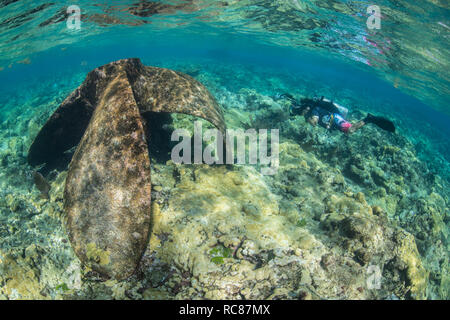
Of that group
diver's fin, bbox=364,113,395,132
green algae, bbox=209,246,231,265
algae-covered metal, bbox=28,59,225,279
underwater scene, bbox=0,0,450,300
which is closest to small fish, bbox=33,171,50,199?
underwater scene, bbox=0,0,450,300

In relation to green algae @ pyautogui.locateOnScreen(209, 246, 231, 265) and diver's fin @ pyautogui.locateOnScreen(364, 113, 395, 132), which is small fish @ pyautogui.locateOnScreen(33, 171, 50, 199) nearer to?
green algae @ pyautogui.locateOnScreen(209, 246, 231, 265)

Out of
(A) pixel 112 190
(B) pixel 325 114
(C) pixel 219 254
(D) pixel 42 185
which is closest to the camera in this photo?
(A) pixel 112 190

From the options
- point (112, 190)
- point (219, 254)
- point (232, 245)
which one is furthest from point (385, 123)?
point (112, 190)

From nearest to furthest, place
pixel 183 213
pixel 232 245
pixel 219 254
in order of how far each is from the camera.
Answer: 1. pixel 219 254
2. pixel 232 245
3. pixel 183 213

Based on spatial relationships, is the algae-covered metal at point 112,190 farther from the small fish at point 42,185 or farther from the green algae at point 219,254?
the small fish at point 42,185

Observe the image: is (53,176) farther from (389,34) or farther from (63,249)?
(389,34)

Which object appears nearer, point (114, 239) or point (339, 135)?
point (114, 239)

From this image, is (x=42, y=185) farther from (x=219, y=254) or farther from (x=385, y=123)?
(x=385, y=123)

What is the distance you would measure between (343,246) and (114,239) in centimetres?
352

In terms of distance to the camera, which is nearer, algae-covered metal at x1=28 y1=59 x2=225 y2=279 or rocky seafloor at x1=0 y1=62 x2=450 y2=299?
algae-covered metal at x1=28 y1=59 x2=225 y2=279

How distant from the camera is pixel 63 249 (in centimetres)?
320

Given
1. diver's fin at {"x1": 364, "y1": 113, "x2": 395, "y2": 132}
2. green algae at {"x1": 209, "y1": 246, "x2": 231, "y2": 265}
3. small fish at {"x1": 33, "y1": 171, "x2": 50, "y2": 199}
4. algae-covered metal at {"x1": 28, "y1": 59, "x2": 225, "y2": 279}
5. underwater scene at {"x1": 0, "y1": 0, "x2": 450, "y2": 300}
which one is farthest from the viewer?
diver's fin at {"x1": 364, "y1": 113, "x2": 395, "y2": 132}

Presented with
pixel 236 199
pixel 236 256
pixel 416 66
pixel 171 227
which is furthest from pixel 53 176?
pixel 416 66

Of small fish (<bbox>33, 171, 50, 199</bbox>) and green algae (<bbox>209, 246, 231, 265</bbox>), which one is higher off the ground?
green algae (<bbox>209, 246, 231, 265</bbox>)
